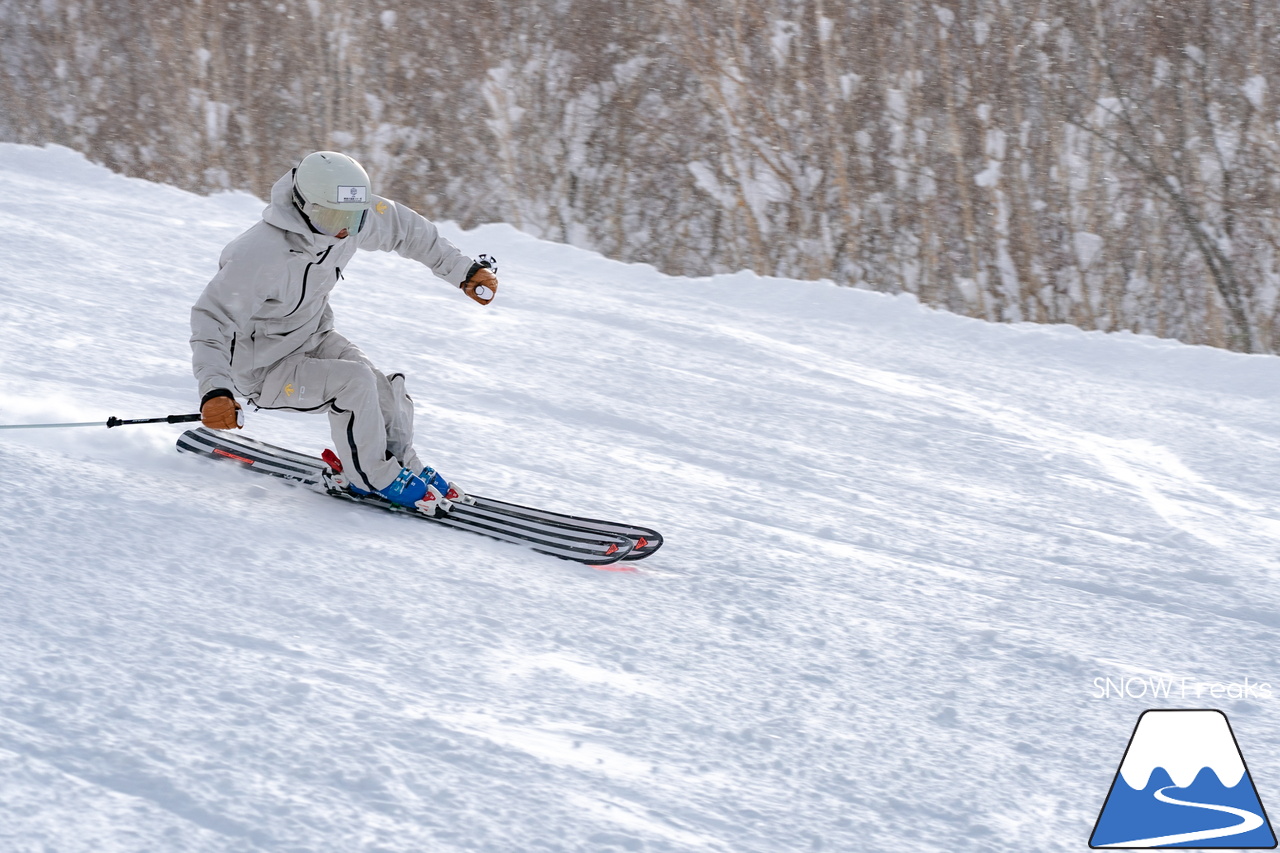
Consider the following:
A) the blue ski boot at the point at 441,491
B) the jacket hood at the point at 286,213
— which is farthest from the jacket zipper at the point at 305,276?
the blue ski boot at the point at 441,491

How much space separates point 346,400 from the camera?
3.65 metres

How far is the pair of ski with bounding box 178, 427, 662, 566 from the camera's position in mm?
3619

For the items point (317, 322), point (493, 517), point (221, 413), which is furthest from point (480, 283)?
point (221, 413)

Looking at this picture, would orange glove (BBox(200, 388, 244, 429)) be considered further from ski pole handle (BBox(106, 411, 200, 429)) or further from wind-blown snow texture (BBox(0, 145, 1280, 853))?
wind-blown snow texture (BBox(0, 145, 1280, 853))

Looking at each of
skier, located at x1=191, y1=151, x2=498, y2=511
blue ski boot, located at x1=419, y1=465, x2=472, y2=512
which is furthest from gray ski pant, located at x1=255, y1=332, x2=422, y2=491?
blue ski boot, located at x1=419, y1=465, x2=472, y2=512

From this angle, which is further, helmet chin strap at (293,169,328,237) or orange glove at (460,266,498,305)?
orange glove at (460,266,498,305)

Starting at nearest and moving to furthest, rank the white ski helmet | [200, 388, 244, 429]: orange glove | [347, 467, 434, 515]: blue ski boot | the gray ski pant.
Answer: [200, 388, 244, 429]: orange glove, the white ski helmet, the gray ski pant, [347, 467, 434, 515]: blue ski boot

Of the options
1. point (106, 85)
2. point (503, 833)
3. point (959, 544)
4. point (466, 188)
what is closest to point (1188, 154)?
point (466, 188)

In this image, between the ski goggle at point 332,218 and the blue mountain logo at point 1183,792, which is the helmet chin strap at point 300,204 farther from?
the blue mountain logo at point 1183,792

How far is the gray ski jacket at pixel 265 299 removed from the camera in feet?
11.3

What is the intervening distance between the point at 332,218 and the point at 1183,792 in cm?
279

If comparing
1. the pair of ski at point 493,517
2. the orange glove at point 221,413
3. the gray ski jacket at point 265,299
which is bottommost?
the pair of ski at point 493,517

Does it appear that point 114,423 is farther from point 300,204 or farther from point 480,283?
point 480,283

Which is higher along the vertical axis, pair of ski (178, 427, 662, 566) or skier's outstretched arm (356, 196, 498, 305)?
skier's outstretched arm (356, 196, 498, 305)
